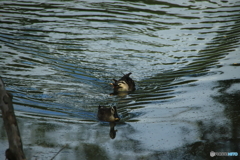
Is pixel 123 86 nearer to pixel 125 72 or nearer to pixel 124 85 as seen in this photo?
pixel 124 85

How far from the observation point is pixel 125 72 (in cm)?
1512

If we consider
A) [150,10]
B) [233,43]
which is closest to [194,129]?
[233,43]

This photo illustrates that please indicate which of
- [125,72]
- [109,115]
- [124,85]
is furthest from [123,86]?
[109,115]

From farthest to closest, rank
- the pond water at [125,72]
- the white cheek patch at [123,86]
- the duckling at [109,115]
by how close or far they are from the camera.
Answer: the white cheek patch at [123,86] < the duckling at [109,115] < the pond water at [125,72]

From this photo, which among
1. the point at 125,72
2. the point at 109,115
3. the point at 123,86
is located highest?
the point at 109,115

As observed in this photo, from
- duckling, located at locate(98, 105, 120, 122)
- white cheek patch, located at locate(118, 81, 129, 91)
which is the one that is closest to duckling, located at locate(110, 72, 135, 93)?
white cheek patch, located at locate(118, 81, 129, 91)

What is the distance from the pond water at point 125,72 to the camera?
8695 mm

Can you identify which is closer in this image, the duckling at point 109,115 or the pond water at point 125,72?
the pond water at point 125,72

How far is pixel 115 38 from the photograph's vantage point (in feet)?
61.8

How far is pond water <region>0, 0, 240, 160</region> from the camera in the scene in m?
8.70

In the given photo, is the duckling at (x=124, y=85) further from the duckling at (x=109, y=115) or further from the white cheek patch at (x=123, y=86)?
the duckling at (x=109, y=115)

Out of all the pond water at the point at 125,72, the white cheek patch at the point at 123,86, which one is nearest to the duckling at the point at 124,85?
the white cheek patch at the point at 123,86

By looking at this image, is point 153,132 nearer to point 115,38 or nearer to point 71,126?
point 71,126

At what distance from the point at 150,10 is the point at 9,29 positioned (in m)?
8.21
